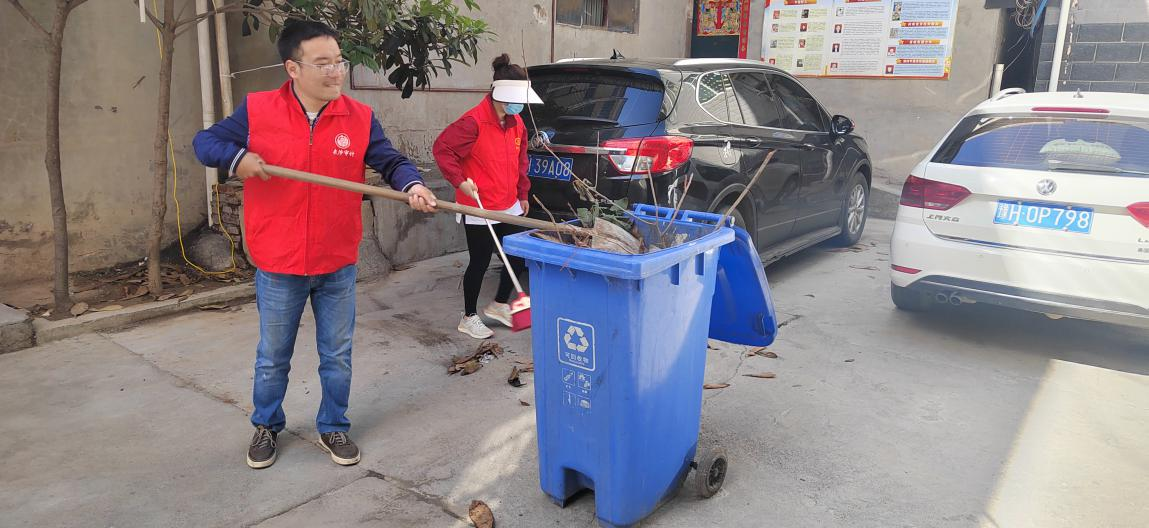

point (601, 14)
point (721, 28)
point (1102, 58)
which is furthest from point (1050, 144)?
point (721, 28)

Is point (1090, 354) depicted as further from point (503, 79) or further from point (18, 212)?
point (18, 212)

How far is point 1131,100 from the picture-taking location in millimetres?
4531

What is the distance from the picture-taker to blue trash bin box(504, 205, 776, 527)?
255 centimetres

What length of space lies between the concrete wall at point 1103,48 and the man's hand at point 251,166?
904 centimetres

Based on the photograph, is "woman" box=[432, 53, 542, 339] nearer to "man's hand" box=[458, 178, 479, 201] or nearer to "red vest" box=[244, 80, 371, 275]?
"man's hand" box=[458, 178, 479, 201]

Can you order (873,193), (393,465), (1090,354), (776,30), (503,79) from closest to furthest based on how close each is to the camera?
1. (393,465)
2. (503,79)
3. (1090,354)
4. (873,193)
5. (776,30)

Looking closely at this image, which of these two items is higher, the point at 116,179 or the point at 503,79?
the point at 503,79

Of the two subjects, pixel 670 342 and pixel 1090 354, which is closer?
pixel 670 342

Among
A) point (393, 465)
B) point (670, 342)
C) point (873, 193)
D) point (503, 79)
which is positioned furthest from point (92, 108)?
point (873, 193)

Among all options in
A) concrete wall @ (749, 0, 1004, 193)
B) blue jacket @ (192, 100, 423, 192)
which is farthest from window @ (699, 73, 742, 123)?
concrete wall @ (749, 0, 1004, 193)

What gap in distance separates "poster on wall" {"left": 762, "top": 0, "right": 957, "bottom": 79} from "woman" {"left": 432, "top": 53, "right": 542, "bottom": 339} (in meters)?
6.67

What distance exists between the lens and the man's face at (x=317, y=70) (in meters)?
2.98

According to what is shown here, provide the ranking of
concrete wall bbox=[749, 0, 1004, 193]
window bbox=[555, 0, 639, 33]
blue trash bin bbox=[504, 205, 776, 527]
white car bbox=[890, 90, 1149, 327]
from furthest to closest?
concrete wall bbox=[749, 0, 1004, 193] → window bbox=[555, 0, 639, 33] → white car bbox=[890, 90, 1149, 327] → blue trash bin bbox=[504, 205, 776, 527]

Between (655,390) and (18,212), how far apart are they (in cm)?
494
